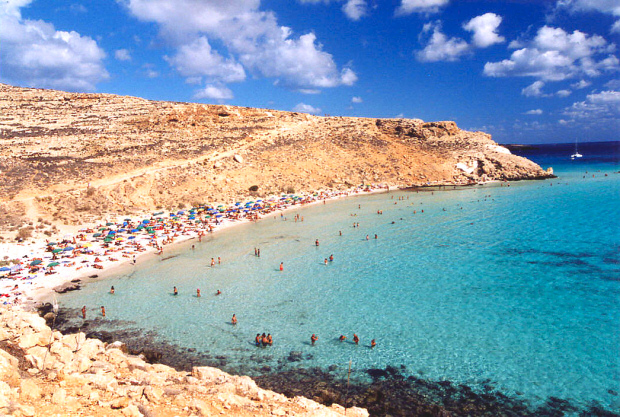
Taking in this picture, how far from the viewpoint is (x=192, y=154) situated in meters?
55.8

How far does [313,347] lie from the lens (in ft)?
54.1

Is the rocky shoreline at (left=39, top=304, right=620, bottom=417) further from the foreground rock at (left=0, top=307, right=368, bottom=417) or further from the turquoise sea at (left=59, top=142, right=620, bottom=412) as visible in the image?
the foreground rock at (left=0, top=307, right=368, bottom=417)

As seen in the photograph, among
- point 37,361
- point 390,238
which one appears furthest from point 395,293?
point 37,361

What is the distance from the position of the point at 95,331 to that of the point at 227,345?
23.0 ft

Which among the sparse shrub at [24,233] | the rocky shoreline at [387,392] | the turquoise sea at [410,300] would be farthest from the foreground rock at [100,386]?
the sparse shrub at [24,233]

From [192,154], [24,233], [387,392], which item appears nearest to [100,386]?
[387,392]

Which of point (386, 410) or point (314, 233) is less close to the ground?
point (314, 233)

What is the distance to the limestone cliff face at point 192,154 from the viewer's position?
43.3 meters

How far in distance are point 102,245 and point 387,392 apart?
2732cm

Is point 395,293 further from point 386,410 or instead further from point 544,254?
point 544,254

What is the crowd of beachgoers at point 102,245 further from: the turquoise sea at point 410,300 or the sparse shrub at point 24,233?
the turquoise sea at point 410,300

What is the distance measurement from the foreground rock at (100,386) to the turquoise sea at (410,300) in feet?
13.5

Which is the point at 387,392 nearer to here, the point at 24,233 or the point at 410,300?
the point at 410,300

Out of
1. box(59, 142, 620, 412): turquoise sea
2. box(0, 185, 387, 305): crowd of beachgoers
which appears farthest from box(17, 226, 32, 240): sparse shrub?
box(59, 142, 620, 412): turquoise sea
